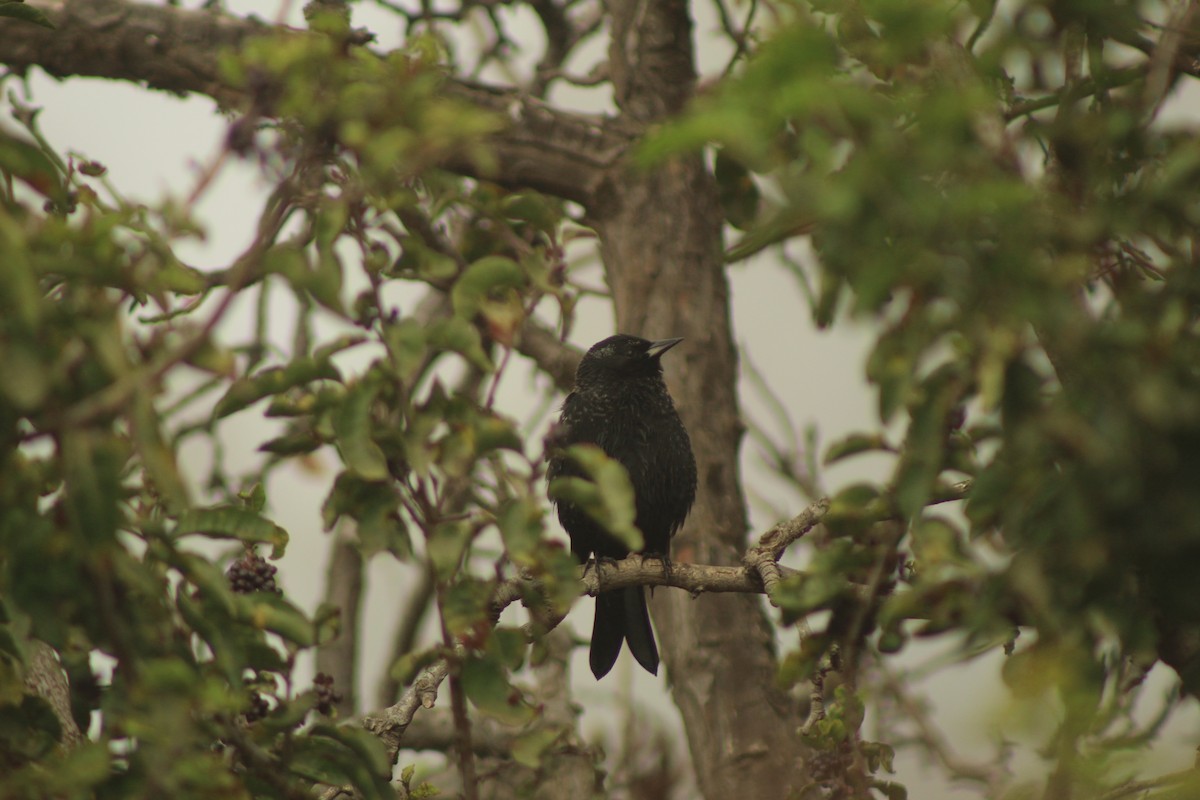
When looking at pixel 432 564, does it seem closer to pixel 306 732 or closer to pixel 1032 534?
pixel 306 732

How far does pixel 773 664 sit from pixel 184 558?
8.97 ft

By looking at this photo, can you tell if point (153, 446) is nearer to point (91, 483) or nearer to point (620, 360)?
point (91, 483)

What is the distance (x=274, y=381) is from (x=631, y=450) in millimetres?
2982

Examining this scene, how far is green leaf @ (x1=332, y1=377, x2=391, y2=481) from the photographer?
1.77 meters

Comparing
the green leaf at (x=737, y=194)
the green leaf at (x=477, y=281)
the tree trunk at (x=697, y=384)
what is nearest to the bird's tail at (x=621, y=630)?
the tree trunk at (x=697, y=384)

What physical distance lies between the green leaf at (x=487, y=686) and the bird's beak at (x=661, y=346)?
266 centimetres

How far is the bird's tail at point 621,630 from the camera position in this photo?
4.88 m

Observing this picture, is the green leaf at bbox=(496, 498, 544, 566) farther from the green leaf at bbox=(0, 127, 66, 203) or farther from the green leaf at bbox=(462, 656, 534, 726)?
the green leaf at bbox=(0, 127, 66, 203)

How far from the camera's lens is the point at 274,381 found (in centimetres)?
198

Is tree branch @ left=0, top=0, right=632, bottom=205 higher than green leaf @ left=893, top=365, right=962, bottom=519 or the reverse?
higher

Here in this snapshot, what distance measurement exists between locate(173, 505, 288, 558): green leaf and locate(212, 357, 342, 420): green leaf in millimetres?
181

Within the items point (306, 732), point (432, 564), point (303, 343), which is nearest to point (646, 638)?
point (303, 343)

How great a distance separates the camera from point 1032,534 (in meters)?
1.47

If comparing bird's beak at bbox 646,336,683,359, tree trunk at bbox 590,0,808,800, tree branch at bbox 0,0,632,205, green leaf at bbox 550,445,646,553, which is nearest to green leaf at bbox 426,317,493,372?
green leaf at bbox 550,445,646,553
